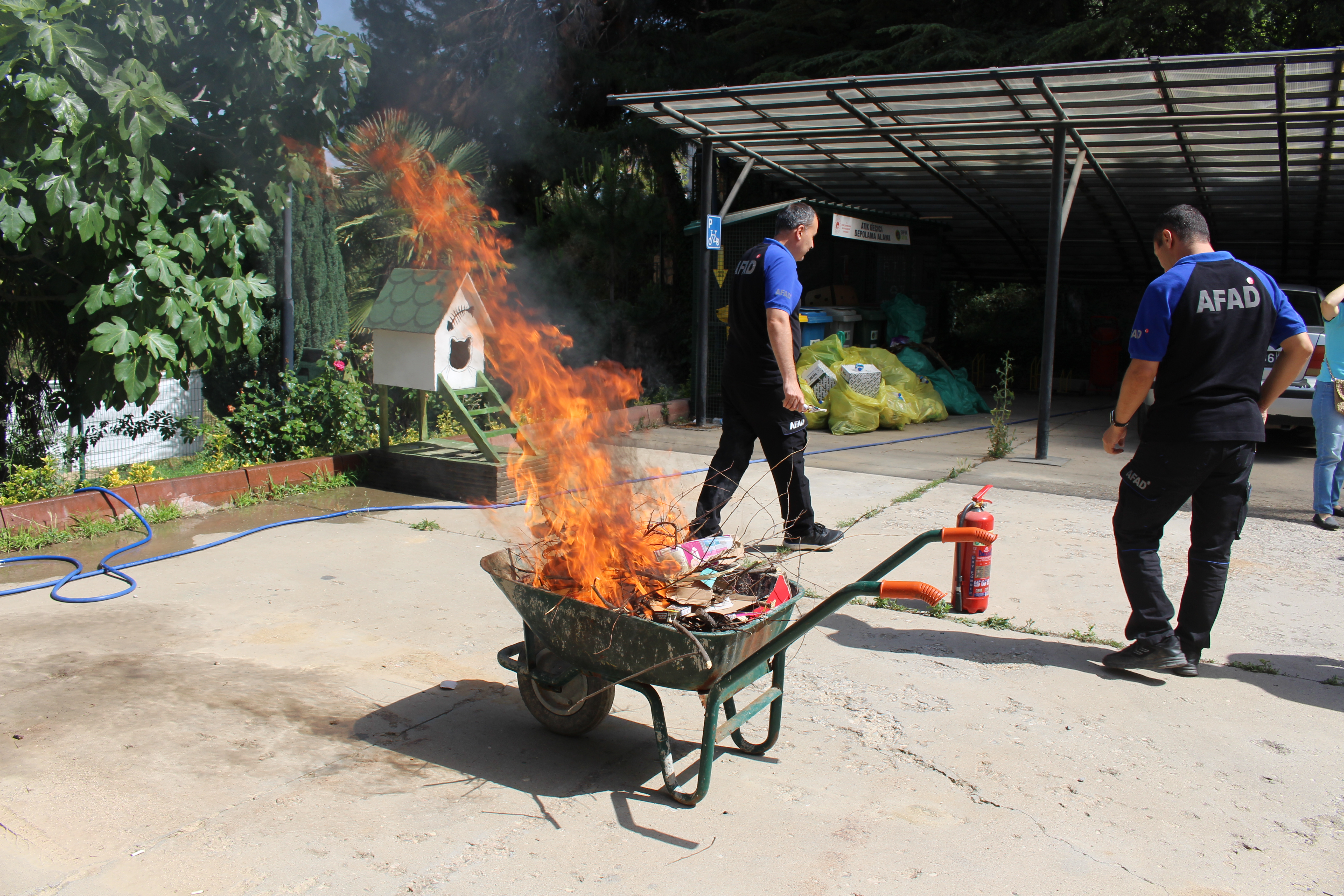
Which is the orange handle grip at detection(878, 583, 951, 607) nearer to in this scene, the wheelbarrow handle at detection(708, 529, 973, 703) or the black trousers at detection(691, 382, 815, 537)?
the wheelbarrow handle at detection(708, 529, 973, 703)

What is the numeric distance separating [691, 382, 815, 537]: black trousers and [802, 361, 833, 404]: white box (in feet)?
17.5

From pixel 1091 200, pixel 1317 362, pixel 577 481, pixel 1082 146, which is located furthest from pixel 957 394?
pixel 577 481

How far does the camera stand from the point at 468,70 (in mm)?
13758

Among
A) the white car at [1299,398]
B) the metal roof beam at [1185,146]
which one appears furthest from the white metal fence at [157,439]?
the white car at [1299,398]

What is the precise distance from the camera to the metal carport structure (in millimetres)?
8398

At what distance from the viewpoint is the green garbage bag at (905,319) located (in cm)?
1424

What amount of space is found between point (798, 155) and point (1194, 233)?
8.92 m

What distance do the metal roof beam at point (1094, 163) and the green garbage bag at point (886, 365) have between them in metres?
3.24

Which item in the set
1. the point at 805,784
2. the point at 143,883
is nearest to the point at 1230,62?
the point at 805,784

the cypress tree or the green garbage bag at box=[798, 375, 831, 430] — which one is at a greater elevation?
the cypress tree

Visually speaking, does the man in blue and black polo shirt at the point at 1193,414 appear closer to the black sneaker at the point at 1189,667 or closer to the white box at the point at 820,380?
the black sneaker at the point at 1189,667

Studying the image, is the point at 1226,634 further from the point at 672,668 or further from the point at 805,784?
the point at 672,668

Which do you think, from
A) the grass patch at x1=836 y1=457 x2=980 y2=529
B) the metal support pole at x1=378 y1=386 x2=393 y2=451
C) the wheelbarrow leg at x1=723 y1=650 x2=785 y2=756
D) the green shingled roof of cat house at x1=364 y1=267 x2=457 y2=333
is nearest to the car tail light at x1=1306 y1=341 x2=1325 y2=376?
the grass patch at x1=836 y1=457 x2=980 y2=529

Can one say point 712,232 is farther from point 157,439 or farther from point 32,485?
point 32,485
